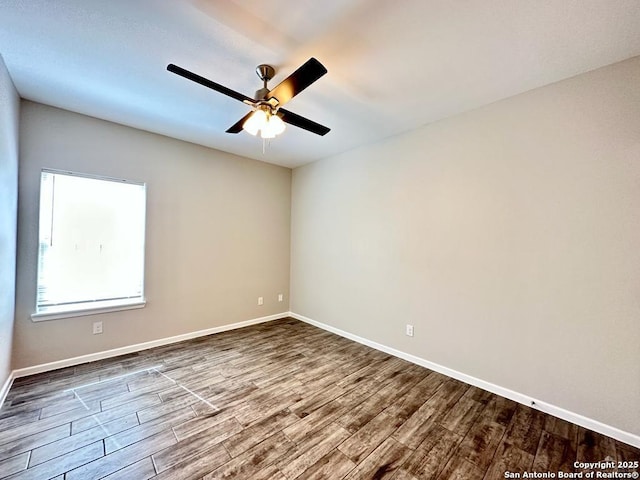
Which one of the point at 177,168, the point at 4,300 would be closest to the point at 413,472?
the point at 4,300

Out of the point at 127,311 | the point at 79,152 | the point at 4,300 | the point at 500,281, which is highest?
the point at 79,152

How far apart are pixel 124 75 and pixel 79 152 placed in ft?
4.20

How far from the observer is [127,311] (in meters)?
3.19

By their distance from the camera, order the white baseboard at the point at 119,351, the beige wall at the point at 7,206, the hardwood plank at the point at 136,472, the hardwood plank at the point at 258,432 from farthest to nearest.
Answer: the white baseboard at the point at 119,351 < the beige wall at the point at 7,206 < the hardwood plank at the point at 258,432 < the hardwood plank at the point at 136,472

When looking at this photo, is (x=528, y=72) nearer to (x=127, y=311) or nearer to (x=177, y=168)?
(x=177, y=168)

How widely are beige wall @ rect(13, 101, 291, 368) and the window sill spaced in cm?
6

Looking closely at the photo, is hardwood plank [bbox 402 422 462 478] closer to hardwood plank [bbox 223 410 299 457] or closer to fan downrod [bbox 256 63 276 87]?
hardwood plank [bbox 223 410 299 457]

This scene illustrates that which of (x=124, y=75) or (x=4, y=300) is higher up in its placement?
(x=124, y=75)

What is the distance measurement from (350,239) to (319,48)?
96.9 inches

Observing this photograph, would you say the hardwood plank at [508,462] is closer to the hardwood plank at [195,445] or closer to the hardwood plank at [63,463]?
the hardwood plank at [195,445]

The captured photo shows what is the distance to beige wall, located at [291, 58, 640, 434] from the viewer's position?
6.36 ft

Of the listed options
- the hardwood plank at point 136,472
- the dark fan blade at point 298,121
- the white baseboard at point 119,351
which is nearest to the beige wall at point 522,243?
the dark fan blade at point 298,121

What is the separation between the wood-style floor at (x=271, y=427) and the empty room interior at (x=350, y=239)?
21mm

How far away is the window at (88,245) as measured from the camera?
279cm
